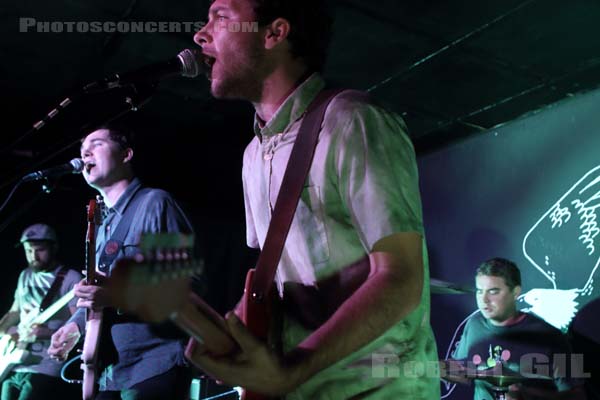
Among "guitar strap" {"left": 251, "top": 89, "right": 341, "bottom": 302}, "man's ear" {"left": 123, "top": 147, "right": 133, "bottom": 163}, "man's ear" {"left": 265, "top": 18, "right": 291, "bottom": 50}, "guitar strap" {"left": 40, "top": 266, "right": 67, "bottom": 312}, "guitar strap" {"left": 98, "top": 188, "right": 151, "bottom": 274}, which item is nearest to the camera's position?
"guitar strap" {"left": 251, "top": 89, "right": 341, "bottom": 302}

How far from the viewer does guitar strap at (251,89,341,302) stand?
1.64 meters

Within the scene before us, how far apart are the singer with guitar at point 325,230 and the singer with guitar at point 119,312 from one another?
3.49 ft

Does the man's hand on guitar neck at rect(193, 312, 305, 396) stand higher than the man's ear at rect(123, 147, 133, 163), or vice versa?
the man's ear at rect(123, 147, 133, 163)

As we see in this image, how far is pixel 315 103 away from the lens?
1.82m

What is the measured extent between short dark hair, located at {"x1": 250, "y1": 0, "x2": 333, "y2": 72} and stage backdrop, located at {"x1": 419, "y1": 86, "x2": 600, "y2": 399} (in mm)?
4612

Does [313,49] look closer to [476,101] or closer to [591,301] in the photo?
[591,301]

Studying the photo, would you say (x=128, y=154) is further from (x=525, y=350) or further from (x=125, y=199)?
(x=525, y=350)

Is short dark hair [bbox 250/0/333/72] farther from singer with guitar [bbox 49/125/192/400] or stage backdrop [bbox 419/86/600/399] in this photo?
stage backdrop [bbox 419/86/600/399]

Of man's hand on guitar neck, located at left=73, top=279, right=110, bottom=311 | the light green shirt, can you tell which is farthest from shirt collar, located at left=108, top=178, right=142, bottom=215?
the light green shirt

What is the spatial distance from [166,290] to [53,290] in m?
5.40

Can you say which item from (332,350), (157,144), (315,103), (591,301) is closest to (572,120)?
(591,301)

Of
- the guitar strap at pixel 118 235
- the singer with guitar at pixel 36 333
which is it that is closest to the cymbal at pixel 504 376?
the guitar strap at pixel 118 235

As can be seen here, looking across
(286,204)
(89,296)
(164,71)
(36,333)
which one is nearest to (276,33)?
(286,204)

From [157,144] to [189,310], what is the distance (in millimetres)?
7185
